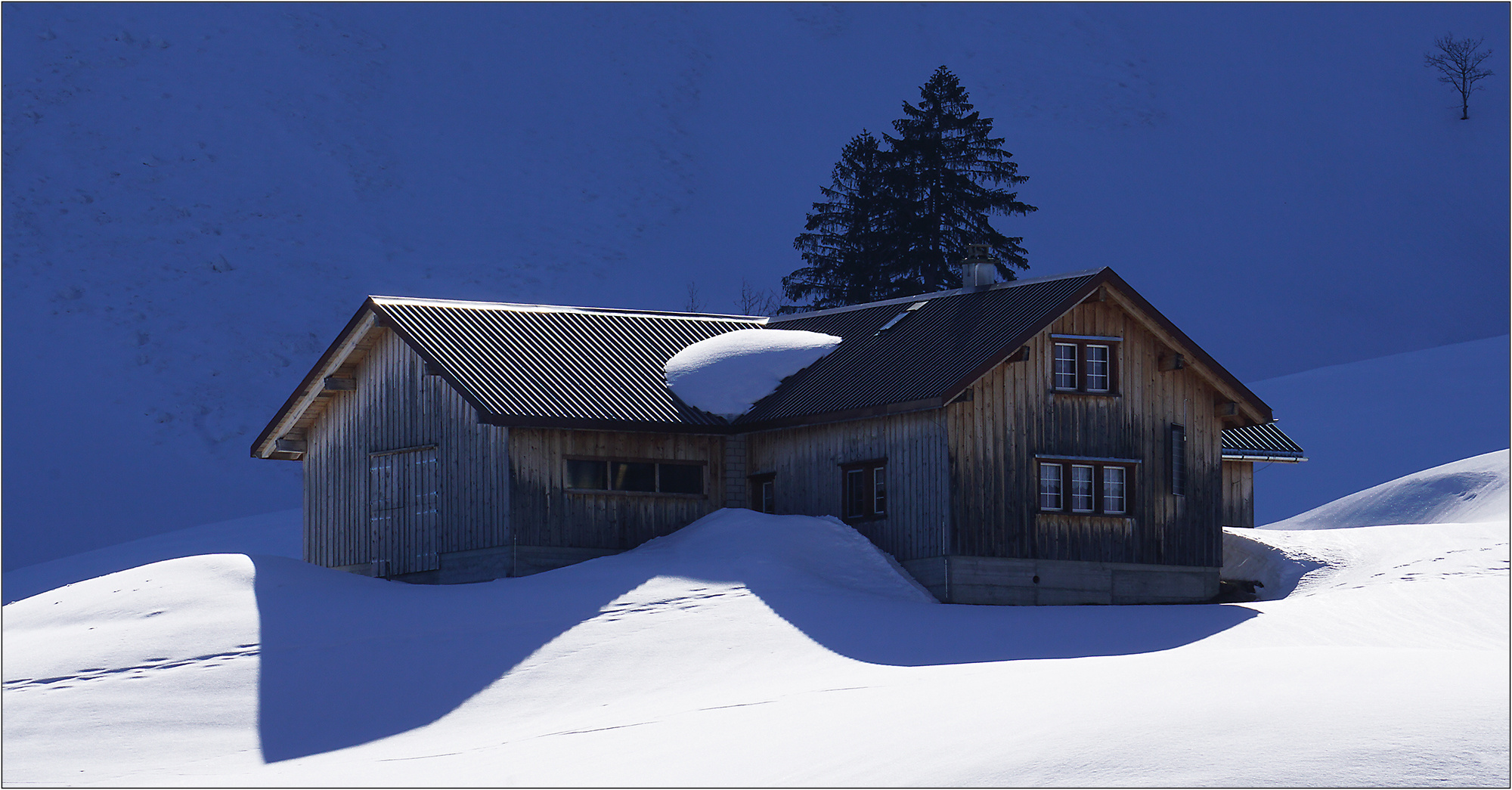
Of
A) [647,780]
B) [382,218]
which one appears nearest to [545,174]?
[382,218]

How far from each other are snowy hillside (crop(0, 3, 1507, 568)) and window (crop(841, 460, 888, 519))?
1255 inches

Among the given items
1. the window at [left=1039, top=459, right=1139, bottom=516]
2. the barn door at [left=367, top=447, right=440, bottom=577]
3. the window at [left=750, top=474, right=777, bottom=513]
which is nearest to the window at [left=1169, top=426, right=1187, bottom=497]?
Result: the window at [left=1039, top=459, right=1139, bottom=516]

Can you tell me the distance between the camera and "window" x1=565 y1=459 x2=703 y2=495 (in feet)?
107

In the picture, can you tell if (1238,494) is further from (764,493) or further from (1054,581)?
A: (764,493)

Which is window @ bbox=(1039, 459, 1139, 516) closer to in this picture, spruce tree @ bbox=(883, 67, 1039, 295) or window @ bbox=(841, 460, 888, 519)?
window @ bbox=(841, 460, 888, 519)

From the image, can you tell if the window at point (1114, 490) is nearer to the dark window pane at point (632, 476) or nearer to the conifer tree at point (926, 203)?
the dark window pane at point (632, 476)

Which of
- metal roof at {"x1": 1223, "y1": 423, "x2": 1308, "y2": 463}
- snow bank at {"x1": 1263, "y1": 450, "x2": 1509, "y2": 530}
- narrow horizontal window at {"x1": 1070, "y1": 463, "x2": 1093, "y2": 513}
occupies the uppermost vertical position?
metal roof at {"x1": 1223, "y1": 423, "x2": 1308, "y2": 463}

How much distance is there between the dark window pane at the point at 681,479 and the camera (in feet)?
109

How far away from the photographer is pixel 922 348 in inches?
1298

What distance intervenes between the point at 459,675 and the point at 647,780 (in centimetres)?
850

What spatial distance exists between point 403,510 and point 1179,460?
13748 millimetres

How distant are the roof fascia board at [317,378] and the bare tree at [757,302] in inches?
1694

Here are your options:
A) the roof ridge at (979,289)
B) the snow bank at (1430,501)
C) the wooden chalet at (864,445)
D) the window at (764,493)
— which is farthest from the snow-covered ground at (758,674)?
the roof ridge at (979,289)

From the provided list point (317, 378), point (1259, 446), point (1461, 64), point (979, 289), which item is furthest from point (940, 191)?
point (1461, 64)
